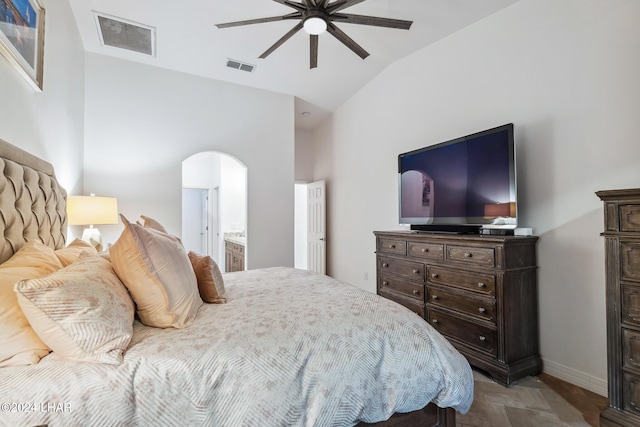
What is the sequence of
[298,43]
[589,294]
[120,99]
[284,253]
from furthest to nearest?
[284,253] < [120,99] < [298,43] < [589,294]

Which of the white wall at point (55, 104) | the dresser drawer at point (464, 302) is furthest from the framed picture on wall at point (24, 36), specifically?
the dresser drawer at point (464, 302)

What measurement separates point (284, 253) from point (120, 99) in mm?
2841

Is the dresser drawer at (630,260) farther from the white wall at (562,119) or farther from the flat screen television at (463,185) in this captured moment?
the flat screen television at (463,185)

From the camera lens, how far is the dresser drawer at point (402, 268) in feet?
9.04

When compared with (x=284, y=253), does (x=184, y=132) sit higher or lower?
higher

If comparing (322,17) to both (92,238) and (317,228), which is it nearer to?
(92,238)

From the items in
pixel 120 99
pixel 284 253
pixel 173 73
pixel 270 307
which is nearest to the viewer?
pixel 270 307

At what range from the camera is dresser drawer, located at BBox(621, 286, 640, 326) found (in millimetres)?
1555

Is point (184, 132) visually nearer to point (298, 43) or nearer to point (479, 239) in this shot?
point (298, 43)

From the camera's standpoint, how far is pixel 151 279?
1234 mm

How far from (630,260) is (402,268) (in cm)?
163

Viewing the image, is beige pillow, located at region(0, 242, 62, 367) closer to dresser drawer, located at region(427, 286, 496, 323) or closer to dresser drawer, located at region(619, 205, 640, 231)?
dresser drawer, located at region(427, 286, 496, 323)

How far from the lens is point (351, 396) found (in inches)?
43.1

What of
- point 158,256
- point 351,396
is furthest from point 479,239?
point 158,256
